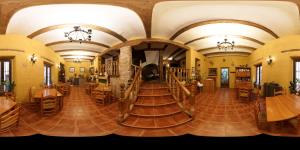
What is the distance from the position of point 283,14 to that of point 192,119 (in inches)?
109

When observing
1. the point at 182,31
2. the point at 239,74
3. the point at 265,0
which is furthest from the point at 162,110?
the point at 239,74

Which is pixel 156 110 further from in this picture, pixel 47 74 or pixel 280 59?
pixel 47 74

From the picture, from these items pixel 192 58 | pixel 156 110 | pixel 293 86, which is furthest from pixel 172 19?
pixel 293 86

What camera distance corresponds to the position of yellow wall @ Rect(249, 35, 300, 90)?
11.5 feet

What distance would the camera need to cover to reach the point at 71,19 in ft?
11.5

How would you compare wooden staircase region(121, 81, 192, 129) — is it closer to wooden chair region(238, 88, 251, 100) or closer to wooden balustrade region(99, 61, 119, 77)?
wooden balustrade region(99, 61, 119, 77)

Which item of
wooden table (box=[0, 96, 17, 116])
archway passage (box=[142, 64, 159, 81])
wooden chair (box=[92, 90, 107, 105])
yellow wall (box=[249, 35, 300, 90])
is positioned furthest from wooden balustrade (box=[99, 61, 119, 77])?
yellow wall (box=[249, 35, 300, 90])

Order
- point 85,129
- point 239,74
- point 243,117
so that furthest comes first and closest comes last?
point 239,74, point 243,117, point 85,129

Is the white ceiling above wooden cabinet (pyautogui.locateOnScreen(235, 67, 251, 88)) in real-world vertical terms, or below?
above

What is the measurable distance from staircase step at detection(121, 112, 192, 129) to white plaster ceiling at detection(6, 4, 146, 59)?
2373 mm

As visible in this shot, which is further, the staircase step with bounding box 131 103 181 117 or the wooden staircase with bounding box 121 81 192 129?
the staircase step with bounding box 131 103 181 117

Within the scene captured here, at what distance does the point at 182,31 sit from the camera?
4.45 meters

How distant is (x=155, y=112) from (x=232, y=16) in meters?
2.82

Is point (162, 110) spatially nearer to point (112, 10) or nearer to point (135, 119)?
point (135, 119)
